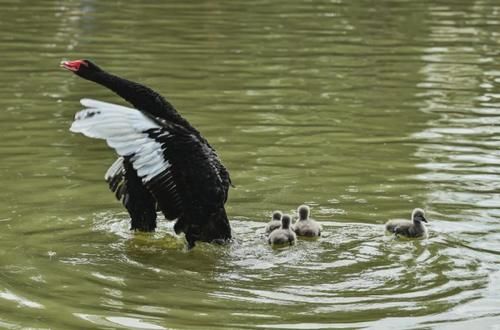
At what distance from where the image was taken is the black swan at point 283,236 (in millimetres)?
8984

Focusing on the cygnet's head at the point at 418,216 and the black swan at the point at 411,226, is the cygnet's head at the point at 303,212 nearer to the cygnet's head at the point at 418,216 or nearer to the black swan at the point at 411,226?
the black swan at the point at 411,226

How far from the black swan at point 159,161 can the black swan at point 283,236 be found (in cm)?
39

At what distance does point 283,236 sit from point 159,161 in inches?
46.3

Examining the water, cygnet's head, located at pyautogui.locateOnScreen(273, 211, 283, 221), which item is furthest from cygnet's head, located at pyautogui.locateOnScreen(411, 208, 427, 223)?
cygnet's head, located at pyautogui.locateOnScreen(273, 211, 283, 221)

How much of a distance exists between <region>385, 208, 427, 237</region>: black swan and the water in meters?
0.11

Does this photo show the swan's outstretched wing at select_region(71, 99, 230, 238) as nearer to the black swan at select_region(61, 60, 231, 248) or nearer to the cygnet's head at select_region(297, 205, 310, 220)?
the black swan at select_region(61, 60, 231, 248)

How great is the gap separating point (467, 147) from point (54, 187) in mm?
4731

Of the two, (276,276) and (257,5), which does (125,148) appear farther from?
(257,5)

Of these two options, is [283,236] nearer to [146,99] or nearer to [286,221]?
[286,221]

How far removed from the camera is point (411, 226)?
9164mm

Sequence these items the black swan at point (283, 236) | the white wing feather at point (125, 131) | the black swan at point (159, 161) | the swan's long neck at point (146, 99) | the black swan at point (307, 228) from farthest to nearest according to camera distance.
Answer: the swan's long neck at point (146, 99) → the black swan at point (307, 228) → the black swan at point (283, 236) → the black swan at point (159, 161) → the white wing feather at point (125, 131)

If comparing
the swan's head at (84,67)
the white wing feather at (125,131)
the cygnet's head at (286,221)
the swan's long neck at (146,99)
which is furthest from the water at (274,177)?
the swan's head at (84,67)

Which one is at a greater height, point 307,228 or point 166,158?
point 166,158

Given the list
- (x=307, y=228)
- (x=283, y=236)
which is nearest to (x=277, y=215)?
(x=307, y=228)
